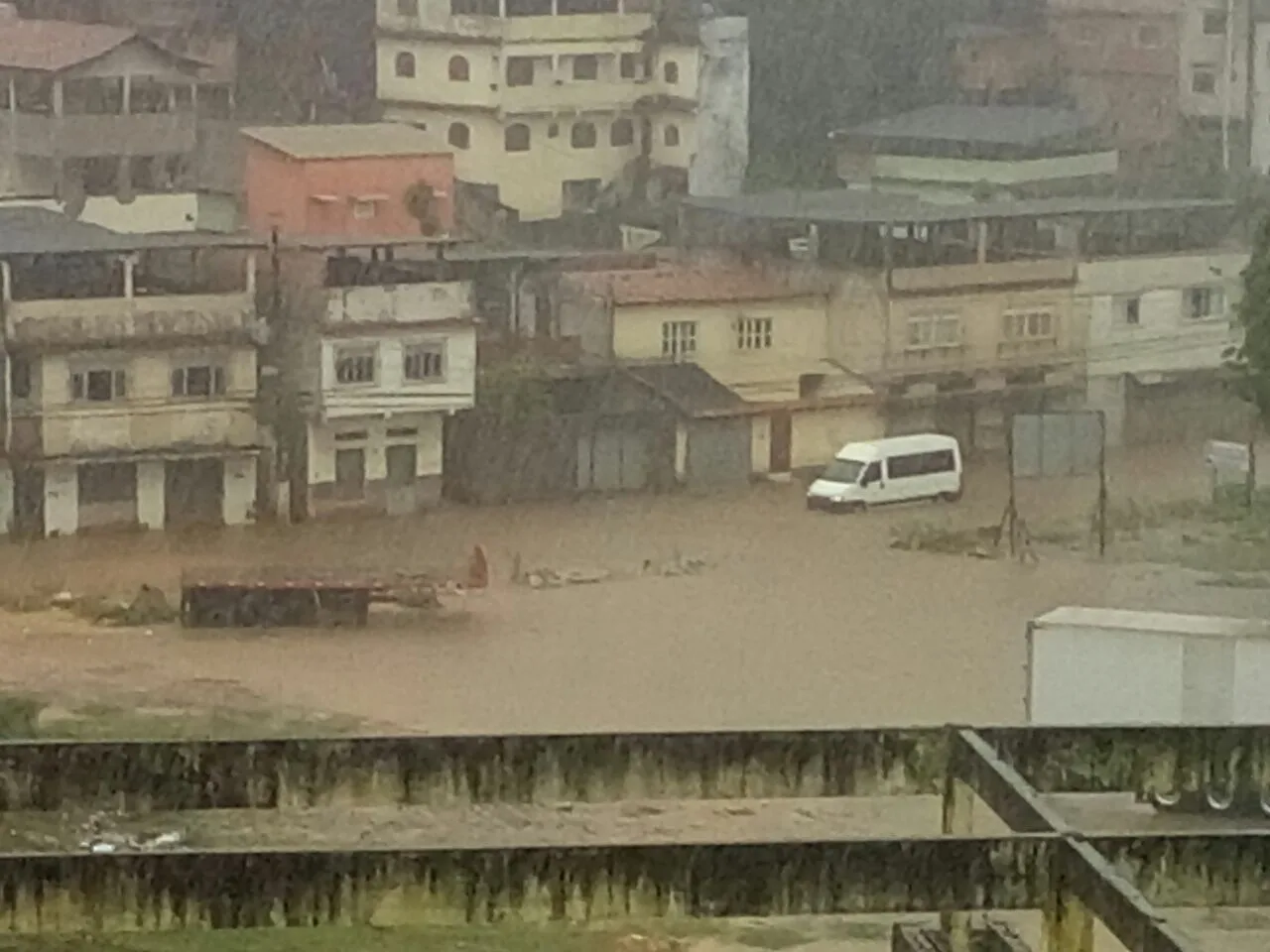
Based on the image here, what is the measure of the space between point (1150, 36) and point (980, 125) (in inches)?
29.0

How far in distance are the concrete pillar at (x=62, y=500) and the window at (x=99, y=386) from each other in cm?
14

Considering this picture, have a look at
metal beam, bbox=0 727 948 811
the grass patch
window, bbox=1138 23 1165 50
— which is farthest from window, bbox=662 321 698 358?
metal beam, bbox=0 727 948 811

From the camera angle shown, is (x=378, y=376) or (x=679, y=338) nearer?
(x=378, y=376)

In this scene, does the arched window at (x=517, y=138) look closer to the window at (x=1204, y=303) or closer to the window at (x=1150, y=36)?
the window at (x=1204, y=303)

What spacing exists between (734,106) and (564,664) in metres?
3.51

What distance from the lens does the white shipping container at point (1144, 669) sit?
3207 mm

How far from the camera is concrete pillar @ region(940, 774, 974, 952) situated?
4.81 ft

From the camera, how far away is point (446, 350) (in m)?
5.59

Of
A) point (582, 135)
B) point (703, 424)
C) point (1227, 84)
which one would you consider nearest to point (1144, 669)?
point (703, 424)

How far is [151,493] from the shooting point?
5.30 meters

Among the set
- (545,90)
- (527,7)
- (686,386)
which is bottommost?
(686,386)

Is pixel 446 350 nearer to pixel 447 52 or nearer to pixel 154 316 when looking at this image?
pixel 154 316

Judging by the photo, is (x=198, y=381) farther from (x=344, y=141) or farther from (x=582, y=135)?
(x=582, y=135)

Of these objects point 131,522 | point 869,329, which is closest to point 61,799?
point 131,522
